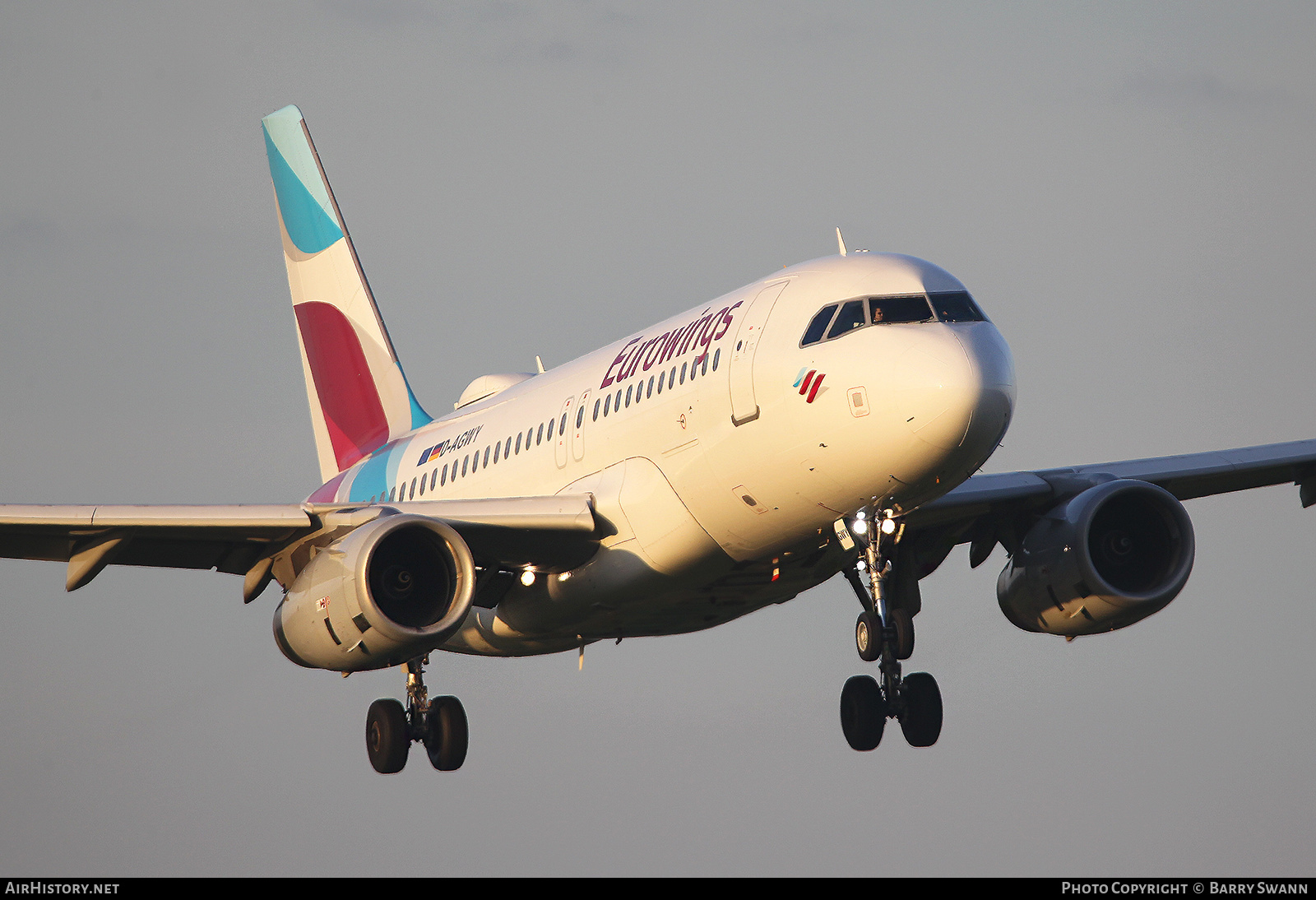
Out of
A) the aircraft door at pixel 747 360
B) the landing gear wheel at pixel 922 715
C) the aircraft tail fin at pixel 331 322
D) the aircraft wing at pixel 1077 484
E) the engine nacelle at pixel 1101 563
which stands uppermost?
the aircraft tail fin at pixel 331 322

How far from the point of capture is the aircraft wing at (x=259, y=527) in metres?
24.5

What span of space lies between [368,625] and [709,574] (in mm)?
4865

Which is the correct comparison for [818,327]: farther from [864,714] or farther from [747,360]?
[864,714]

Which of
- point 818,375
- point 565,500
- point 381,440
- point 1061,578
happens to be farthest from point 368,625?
point 381,440

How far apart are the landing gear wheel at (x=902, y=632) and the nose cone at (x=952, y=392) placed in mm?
2531

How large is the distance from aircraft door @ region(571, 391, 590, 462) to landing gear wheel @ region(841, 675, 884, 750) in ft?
18.4

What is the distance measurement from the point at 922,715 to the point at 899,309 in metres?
7.39

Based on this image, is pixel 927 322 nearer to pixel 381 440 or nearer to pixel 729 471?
pixel 729 471

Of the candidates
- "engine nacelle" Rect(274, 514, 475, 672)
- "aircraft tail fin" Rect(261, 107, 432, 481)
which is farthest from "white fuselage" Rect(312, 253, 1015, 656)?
"aircraft tail fin" Rect(261, 107, 432, 481)

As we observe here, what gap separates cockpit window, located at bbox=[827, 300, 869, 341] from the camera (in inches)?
859

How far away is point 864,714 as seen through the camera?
2653 cm

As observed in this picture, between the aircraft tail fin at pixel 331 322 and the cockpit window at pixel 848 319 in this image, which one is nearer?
the cockpit window at pixel 848 319

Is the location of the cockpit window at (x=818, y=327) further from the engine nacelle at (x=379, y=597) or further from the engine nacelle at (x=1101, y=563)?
the engine nacelle at (x=1101, y=563)

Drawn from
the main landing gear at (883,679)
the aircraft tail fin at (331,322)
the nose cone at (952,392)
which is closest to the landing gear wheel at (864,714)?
the main landing gear at (883,679)
